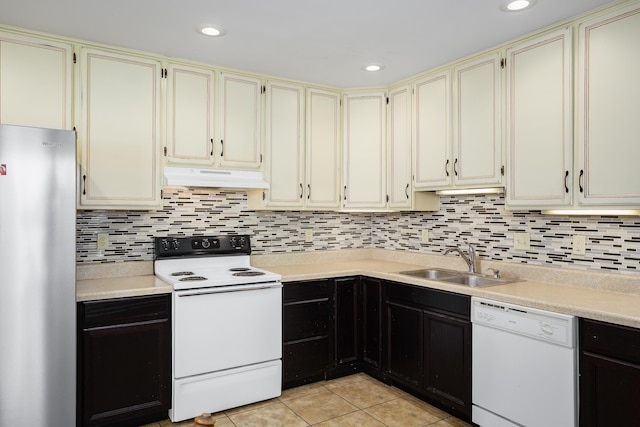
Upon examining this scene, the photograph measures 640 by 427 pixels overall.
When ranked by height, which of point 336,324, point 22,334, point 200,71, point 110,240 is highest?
point 200,71

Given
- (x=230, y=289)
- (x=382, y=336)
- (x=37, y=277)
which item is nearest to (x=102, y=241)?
(x=37, y=277)

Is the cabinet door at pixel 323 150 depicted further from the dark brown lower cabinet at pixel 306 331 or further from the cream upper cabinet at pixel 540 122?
the cream upper cabinet at pixel 540 122

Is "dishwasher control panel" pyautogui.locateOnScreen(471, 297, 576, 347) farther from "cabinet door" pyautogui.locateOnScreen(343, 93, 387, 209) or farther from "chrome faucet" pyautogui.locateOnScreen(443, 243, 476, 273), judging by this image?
"cabinet door" pyautogui.locateOnScreen(343, 93, 387, 209)

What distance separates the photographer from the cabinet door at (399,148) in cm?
352

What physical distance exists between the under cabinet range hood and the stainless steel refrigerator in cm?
75

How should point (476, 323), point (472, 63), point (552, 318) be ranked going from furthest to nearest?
1. point (472, 63)
2. point (476, 323)
3. point (552, 318)

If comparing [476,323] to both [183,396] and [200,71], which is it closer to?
[183,396]

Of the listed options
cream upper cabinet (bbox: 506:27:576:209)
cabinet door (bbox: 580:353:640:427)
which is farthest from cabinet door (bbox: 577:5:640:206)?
cabinet door (bbox: 580:353:640:427)

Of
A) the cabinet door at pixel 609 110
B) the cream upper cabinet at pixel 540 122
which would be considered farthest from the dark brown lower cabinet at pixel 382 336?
the cabinet door at pixel 609 110

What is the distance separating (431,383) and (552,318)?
1.00 metres

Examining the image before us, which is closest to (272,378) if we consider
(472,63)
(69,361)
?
(69,361)

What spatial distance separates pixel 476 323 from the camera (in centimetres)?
255

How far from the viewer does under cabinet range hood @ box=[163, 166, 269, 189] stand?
118 inches

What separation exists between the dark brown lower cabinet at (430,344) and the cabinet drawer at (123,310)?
1532mm
